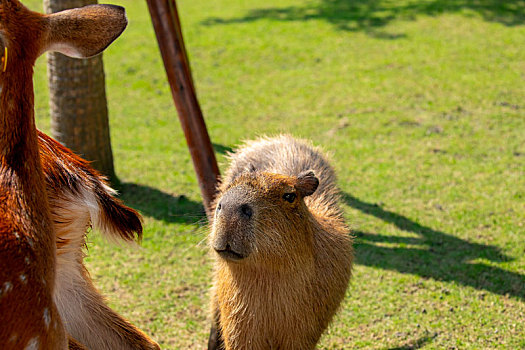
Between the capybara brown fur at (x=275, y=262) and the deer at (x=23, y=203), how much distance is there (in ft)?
3.77

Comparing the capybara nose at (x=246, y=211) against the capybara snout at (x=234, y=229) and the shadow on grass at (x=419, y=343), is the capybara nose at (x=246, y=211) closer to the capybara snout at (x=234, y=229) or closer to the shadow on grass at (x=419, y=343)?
the capybara snout at (x=234, y=229)

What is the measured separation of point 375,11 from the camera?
12.3 m

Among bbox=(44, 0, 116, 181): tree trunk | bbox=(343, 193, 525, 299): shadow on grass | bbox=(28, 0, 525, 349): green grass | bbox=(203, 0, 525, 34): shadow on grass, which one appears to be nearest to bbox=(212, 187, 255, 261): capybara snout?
bbox=(28, 0, 525, 349): green grass

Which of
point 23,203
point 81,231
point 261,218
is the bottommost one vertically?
point 261,218

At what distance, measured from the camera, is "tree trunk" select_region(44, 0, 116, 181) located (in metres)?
5.29

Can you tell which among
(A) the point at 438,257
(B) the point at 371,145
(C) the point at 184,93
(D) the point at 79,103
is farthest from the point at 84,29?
(B) the point at 371,145

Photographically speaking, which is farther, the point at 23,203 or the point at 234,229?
the point at 234,229

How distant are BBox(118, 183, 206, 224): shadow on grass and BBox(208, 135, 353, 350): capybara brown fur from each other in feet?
7.11

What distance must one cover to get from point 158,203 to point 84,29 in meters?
4.17

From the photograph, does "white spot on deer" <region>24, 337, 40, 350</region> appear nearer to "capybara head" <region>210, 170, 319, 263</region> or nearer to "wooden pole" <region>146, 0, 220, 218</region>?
"capybara head" <region>210, 170, 319, 263</region>

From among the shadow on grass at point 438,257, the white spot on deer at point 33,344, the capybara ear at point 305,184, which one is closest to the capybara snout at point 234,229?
the capybara ear at point 305,184

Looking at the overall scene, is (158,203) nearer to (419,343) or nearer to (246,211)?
(419,343)

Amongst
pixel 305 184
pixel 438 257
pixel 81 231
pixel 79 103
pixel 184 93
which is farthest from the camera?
pixel 79 103

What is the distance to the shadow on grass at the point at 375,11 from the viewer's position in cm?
1152
